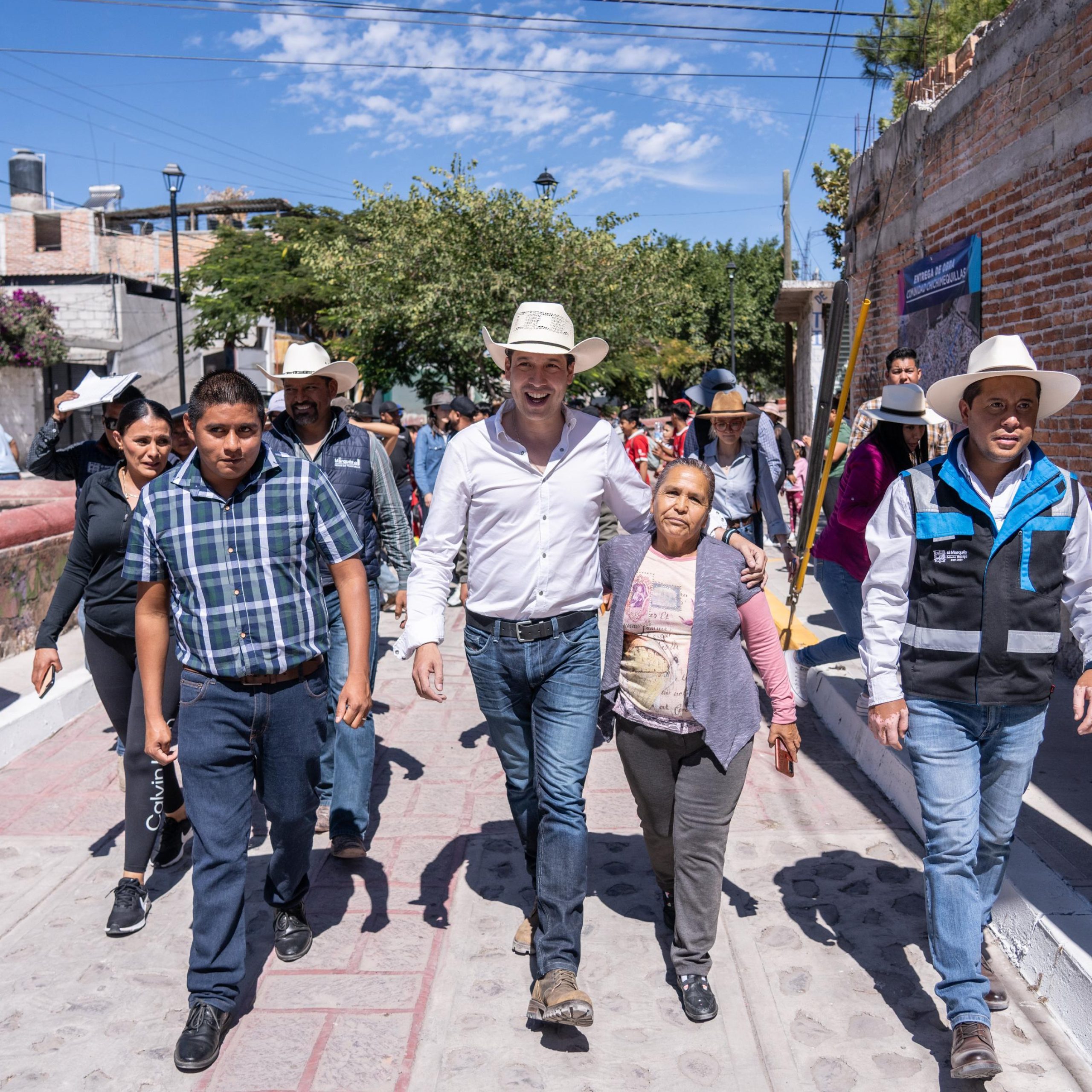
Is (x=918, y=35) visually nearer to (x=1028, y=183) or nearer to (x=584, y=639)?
(x=1028, y=183)

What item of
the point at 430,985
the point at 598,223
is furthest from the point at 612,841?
the point at 598,223

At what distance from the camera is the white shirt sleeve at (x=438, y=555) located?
3.43 m

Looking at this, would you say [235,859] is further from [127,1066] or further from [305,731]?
[127,1066]

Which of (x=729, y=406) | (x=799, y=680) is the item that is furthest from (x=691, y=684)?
(x=799, y=680)

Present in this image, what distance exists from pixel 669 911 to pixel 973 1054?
123 centimetres

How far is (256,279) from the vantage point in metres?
30.9

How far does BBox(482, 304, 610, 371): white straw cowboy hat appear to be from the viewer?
335 cm

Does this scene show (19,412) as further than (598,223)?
Answer: Yes

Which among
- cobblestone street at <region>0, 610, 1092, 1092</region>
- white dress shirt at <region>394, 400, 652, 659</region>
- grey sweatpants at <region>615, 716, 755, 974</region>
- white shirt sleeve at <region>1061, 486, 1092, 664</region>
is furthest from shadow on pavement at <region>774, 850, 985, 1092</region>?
white dress shirt at <region>394, 400, 652, 659</region>

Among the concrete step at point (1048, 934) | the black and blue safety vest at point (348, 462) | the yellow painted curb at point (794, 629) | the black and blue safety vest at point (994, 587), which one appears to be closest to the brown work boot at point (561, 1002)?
the black and blue safety vest at point (994, 587)

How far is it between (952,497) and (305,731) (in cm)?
207

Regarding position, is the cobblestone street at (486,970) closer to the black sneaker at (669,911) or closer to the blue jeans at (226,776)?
the black sneaker at (669,911)

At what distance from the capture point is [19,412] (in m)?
31.5

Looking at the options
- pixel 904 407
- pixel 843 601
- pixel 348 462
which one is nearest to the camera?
pixel 348 462
